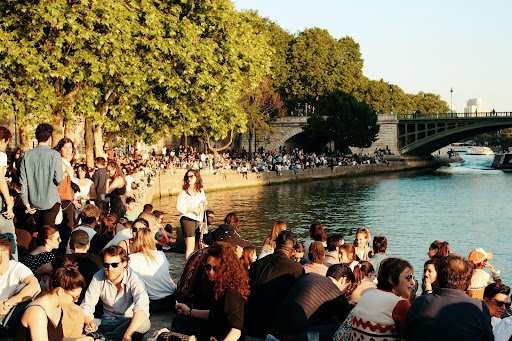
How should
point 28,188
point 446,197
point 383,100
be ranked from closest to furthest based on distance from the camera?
point 28,188
point 446,197
point 383,100

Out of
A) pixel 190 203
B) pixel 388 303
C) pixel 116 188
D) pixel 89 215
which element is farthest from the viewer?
pixel 116 188

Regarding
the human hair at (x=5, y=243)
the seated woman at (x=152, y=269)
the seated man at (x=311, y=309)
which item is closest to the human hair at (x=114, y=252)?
the human hair at (x=5, y=243)

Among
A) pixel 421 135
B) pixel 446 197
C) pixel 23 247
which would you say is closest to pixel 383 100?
pixel 421 135

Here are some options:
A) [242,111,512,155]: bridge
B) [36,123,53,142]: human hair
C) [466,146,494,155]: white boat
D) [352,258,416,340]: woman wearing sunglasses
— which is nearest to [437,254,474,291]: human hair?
[352,258,416,340]: woman wearing sunglasses

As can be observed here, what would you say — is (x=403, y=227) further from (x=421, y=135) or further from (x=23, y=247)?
(x=421, y=135)

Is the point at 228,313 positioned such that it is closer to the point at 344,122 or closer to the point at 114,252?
the point at 114,252

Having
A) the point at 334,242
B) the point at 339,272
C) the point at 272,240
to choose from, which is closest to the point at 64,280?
the point at 339,272

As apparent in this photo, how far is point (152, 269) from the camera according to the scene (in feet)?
25.9

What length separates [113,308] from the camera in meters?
6.86

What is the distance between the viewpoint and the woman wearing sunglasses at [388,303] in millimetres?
5246

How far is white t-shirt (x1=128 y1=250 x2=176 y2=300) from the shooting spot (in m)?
7.81

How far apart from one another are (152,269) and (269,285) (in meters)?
1.66

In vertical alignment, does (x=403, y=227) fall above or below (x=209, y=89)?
below

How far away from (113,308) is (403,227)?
2251cm
